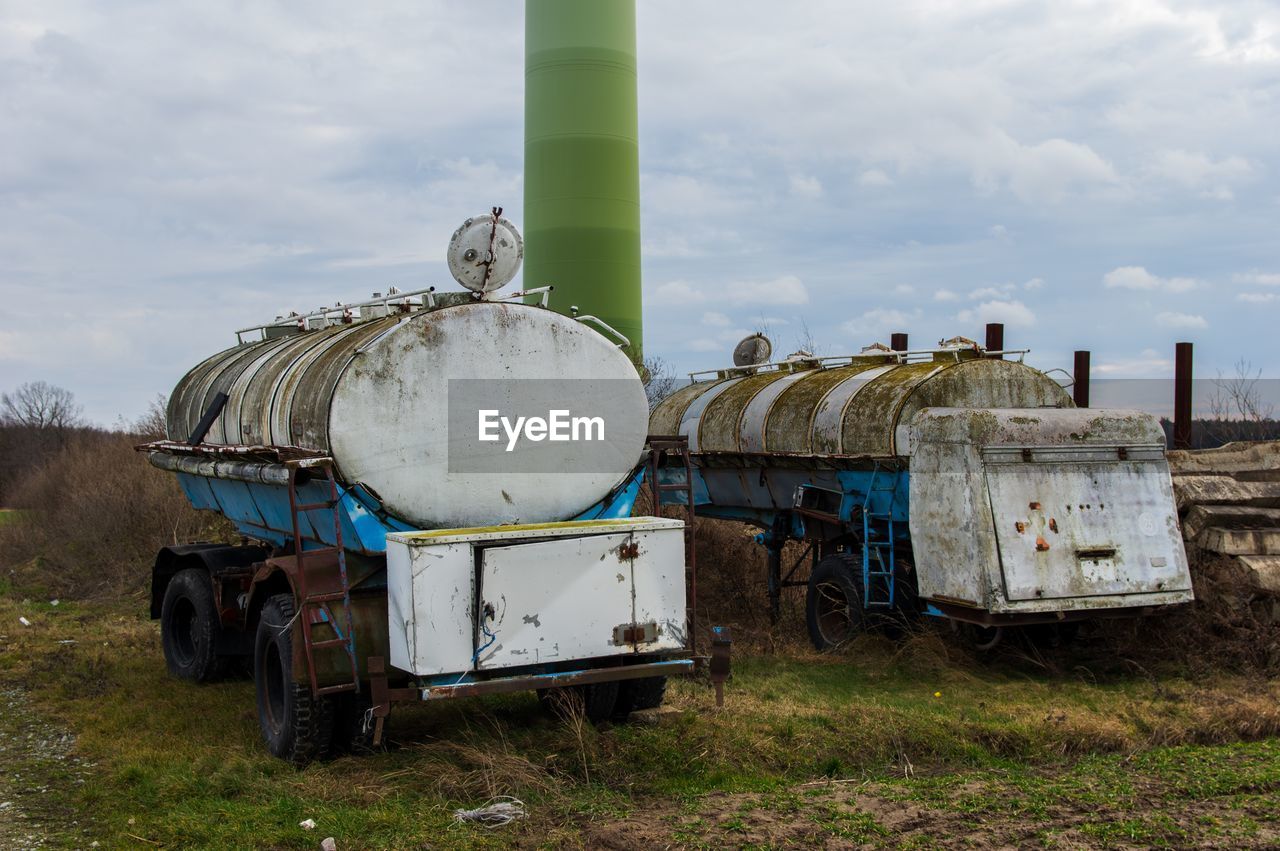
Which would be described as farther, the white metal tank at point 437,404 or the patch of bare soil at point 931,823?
the white metal tank at point 437,404

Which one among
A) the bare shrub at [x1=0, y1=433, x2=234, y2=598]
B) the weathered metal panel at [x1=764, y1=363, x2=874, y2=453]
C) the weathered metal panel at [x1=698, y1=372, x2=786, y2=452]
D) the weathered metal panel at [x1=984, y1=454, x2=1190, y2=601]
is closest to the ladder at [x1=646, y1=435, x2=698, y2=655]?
the weathered metal panel at [x1=984, y1=454, x2=1190, y2=601]

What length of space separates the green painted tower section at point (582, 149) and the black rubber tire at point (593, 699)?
16.7m

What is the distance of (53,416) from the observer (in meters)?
48.8

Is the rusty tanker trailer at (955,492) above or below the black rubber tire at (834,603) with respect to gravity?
above

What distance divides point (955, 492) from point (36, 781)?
22.6ft

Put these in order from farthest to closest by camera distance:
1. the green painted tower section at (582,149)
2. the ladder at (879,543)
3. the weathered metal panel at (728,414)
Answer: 1. the green painted tower section at (582,149)
2. the weathered metal panel at (728,414)
3. the ladder at (879,543)

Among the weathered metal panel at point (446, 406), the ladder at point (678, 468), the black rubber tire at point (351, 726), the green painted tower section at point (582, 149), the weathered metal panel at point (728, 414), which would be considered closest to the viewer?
the weathered metal panel at point (446, 406)

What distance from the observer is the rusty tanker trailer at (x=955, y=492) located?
9336 millimetres

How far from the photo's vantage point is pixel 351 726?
24.4 ft

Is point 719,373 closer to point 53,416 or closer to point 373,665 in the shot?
point 373,665

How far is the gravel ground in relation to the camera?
638cm

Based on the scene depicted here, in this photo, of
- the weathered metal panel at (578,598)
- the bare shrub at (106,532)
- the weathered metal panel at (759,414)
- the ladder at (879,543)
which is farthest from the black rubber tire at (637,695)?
the bare shrub at (106,532)

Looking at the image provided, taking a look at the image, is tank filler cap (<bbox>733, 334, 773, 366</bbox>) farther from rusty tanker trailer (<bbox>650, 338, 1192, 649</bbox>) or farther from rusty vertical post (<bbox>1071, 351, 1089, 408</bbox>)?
rusty vertical post (<bbox>1071, 351, 1089, 408</bbox>)

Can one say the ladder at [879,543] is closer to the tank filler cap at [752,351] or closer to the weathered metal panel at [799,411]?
the weathered metal panel at [799,411]
